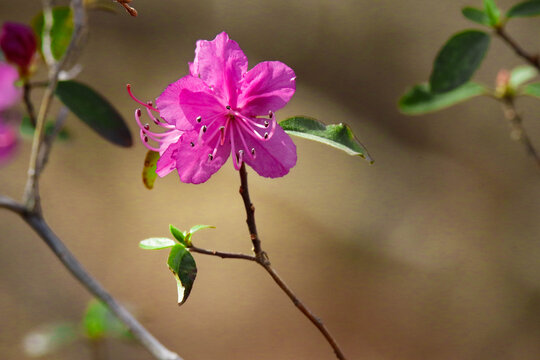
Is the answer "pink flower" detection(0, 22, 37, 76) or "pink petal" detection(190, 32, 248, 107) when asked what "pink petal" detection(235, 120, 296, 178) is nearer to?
"pink petal" detection(190, 32, 248, 107)

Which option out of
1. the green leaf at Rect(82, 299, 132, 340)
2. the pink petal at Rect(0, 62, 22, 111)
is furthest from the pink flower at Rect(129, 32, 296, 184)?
the green leaf at Rect(82, 299, 132, 340)

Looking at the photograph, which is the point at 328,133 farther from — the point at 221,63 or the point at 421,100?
the point at 421,100

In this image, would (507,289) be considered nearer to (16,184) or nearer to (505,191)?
(505,191)

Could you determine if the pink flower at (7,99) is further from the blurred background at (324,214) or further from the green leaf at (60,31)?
the blurred background at (324,214)

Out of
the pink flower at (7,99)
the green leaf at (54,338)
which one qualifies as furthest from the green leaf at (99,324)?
the pink flower at (7,99)

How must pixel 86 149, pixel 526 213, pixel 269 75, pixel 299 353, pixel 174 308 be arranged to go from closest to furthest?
pixel 269 75 → pixel 299 353 → pixel 174 308 → pixel 526 213 → pixel 86 149

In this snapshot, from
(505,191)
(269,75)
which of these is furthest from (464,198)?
(269,75)
